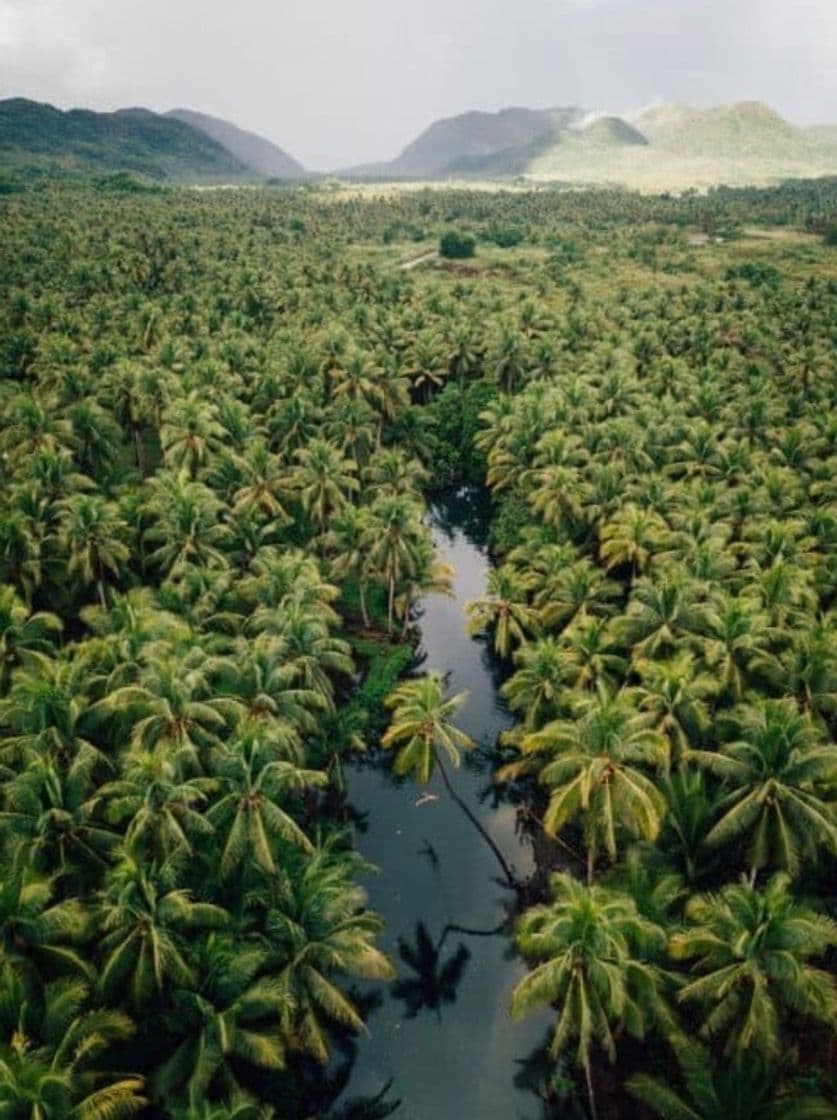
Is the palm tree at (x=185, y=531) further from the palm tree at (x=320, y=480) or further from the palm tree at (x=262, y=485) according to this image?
the palm tree at (x=320, y=480)

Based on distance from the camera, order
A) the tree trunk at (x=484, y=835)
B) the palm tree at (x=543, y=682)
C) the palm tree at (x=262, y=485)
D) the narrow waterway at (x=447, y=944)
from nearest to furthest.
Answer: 1. the narrow waterway at (x=447, y=944)
2. the tree trunk at (x=484, y=835)
3. the palm tree at (x=543, y=682)
4. the palm tree at (x=262, y=485)

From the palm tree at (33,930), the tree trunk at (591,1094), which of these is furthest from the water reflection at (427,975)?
the palm tree at (33,930)

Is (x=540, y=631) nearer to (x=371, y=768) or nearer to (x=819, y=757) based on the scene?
(x=371, y=768)

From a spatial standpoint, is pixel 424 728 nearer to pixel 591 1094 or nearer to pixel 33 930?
pixel 591 1094

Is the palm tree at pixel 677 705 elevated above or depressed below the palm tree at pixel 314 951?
above

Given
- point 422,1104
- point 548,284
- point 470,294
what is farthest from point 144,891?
point 548,284

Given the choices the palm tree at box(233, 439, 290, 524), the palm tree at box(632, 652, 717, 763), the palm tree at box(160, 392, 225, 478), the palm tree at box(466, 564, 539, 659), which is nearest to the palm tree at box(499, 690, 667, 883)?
the palm tree at box(632, 652, 717, 763)

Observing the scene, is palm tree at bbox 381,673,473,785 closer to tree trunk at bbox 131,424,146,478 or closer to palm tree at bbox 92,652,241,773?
palm tree at bbox 92,652,241,773

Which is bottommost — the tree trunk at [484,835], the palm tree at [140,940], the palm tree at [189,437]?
the tree trunk at [484,835]
